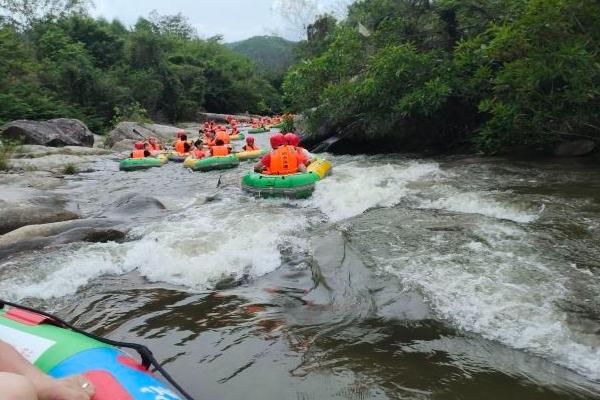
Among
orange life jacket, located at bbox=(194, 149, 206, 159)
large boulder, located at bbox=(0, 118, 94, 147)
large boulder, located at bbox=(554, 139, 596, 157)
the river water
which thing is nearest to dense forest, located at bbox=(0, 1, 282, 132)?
large boulder, located at bbox=(0, 118, 94, 147)

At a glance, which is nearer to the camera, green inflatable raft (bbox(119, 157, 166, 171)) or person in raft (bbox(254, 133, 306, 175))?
person in raft (bbox(254, 133, 306, 175))

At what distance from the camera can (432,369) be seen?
9.76ft

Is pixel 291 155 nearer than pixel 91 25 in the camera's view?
Yes

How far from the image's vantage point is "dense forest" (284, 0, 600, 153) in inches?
307

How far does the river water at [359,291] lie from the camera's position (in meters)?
2.96

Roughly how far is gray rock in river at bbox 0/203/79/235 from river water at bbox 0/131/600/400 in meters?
0.95

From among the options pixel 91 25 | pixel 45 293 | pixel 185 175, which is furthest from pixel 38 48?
pixel 45 293

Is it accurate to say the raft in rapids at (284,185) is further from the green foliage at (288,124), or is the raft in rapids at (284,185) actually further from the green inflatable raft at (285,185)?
the green foliage at (288,124)

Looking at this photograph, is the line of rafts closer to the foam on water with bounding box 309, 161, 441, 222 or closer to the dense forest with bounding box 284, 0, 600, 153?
the foam on water with bounding box 309, 161, 441, 222

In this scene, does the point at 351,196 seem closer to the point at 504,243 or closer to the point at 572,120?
the point at 504,243

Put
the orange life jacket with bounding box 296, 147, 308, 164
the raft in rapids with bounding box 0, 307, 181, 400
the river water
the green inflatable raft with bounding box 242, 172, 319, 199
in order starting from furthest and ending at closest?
the orange life jacket with bounding box 296, 147, 308, 164 → the green inflatable raft with bounding box 242, 172, 319, 199 → the river water → the raft in rapids with bounding box 0, 307, 181, 400

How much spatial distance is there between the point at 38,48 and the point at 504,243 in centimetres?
3409

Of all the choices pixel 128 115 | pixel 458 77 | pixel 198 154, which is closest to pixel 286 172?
pixel 458 77

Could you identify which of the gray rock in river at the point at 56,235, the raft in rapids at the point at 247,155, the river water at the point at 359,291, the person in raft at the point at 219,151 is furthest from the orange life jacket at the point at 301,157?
the raft in rapids at the point at 247,155
